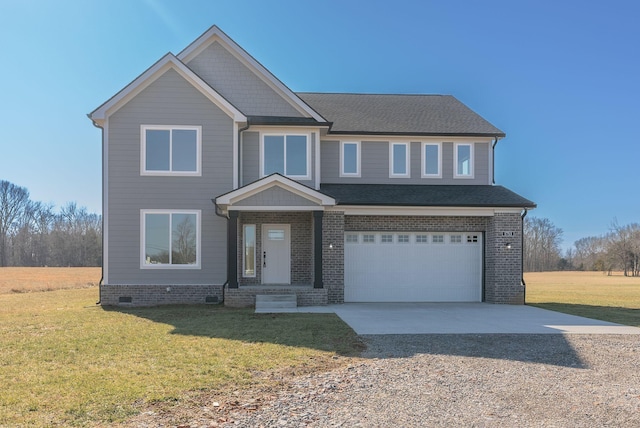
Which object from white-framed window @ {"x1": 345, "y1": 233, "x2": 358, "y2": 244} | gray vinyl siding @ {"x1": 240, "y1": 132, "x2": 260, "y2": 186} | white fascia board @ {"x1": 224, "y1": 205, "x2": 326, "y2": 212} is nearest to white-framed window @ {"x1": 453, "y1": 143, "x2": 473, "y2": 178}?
white-framed window @ {"x1": 345, "y1": 233, "x2": 358, "y2": 244}

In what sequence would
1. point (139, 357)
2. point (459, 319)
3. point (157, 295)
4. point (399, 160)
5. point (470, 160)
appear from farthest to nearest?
1. point (470, 160)
2. point (399, 160)
3. point (157, 295)
4. point (459, 319)
5. point (139, 357)

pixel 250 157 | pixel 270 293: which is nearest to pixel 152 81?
pixel 250 157

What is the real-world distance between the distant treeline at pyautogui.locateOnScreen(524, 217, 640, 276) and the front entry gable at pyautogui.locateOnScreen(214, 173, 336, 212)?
177ft

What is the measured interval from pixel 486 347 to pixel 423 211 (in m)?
7.17

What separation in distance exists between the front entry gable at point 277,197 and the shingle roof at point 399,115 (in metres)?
3.43

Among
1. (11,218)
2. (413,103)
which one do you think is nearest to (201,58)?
(413,103)

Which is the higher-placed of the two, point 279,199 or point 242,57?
point 242,57

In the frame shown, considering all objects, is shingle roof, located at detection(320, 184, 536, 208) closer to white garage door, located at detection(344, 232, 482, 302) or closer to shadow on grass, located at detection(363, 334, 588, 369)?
white garage door, located at detection(344, 232, 482, 302)

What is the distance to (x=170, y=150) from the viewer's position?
578 inches

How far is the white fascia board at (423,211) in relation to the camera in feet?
48.4

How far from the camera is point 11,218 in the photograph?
2349 inches

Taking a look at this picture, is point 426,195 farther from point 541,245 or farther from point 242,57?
point 541,245

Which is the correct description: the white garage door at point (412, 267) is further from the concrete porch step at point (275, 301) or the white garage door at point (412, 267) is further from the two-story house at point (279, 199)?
the concrete porch step at point (275, 301)

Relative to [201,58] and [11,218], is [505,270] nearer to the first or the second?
[201,58]
